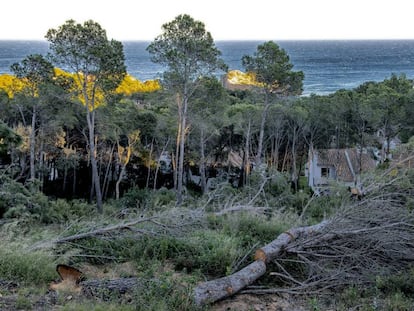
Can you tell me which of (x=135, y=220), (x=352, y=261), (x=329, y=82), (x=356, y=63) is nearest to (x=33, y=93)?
(x=135, y=220)

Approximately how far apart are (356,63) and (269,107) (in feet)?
362

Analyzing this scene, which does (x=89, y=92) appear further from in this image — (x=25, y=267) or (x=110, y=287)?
(x=110, y=287)

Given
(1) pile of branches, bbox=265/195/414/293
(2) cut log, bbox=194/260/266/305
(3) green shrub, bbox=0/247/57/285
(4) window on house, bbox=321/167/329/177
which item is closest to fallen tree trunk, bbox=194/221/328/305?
(2) cut log, bbox=194/260/266/305

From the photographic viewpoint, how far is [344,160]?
2345cm

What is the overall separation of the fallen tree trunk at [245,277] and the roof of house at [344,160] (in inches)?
631

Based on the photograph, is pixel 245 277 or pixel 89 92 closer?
pixel 245 277

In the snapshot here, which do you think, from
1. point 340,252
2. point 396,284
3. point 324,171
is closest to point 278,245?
point 340,252

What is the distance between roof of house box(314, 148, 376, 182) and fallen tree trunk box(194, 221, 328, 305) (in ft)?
52.6

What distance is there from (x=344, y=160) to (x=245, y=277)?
61.9 feet

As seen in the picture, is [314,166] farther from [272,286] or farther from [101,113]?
[272,286]

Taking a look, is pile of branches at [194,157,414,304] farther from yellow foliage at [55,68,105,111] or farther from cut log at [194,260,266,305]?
yellow foliage at [55,68,105,111]

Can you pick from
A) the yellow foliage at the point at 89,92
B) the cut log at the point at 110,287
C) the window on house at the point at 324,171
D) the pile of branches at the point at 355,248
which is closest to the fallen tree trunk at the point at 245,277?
the pile of branches at the point at 355,248

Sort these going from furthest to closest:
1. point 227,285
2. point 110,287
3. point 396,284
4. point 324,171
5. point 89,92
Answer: point 324,171 < point 89,92 < point 396,284 < point 227,285 < point 110,287

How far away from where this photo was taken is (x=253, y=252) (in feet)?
23.6
